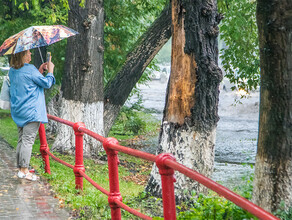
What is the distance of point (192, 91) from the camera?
6.44m

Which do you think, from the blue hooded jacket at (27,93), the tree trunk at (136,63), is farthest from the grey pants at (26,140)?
the tree trunk at (136,63)

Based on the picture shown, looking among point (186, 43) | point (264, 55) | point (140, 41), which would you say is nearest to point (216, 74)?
point (186, 43)

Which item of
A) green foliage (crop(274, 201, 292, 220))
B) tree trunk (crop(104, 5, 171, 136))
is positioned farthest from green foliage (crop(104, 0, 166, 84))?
green foliage (crop(274, 201, 292, 220))

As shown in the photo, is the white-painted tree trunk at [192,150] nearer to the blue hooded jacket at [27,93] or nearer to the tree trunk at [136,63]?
the blue hooded jacket at [27,93]

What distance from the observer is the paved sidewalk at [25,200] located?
5324 millimetres

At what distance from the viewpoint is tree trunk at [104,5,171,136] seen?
10531mm

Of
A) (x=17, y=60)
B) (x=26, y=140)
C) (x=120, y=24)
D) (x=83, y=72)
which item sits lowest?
(x=26, y=140)

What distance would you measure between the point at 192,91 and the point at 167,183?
3.26 m

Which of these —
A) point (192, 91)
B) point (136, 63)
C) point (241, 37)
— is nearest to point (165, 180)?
point (192, 91)

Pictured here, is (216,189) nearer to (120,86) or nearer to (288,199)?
(288,199)

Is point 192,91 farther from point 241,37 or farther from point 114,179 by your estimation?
point 241,37

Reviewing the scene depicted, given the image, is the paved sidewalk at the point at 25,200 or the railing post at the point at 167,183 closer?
the railing post at the point at 167,183

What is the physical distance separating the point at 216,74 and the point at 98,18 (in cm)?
463

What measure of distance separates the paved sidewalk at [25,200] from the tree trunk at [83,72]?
112 inches
